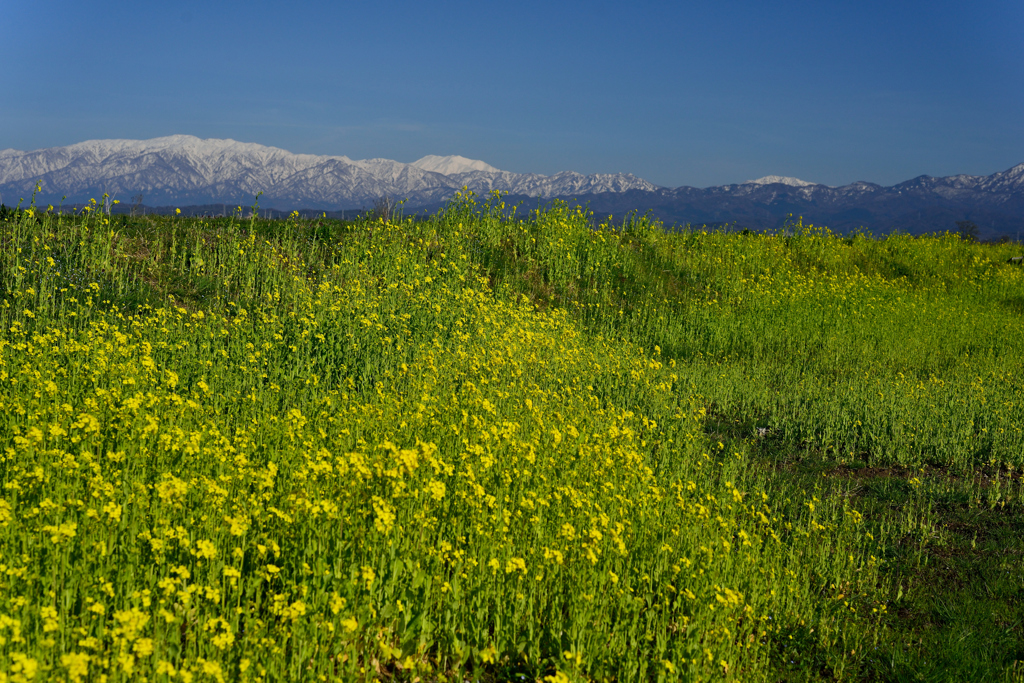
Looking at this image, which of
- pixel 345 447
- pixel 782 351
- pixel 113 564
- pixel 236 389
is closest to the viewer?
pixel 113 564

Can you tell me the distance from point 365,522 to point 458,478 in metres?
0.87

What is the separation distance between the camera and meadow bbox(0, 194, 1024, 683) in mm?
3123

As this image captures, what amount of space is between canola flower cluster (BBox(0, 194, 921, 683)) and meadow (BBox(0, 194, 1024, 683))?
3cm

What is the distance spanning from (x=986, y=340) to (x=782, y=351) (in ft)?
17.0

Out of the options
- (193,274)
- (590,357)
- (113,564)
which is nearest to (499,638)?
(113,564)

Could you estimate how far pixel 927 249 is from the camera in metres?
23.2

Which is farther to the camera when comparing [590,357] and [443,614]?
[590,357]

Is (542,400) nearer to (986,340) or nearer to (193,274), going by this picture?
(193,274)

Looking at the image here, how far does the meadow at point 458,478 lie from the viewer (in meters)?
3.12

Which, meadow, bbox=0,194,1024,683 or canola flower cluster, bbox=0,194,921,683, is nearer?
canola flower cluster, bbox=0,194,921,683

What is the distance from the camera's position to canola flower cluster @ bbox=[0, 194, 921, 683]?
2.92m

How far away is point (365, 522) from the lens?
3.92m

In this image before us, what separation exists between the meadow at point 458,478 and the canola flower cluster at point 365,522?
0.03 metres

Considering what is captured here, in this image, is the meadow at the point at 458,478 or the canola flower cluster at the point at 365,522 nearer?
the canola flower cluster at the point at 365,522
